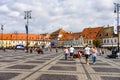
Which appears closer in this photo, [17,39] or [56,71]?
[56,71]

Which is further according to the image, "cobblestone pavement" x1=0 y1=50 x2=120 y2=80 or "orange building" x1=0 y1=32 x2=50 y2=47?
"orange building" x1=0 y1=32 x2=50 y2=47

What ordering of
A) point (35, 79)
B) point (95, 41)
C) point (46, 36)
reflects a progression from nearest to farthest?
point (35, 79) < point (95, 41) < point (46, 36)

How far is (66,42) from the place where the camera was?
16562cm

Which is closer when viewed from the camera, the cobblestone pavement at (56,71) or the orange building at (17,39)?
the cobblestone pavement at (56,71)

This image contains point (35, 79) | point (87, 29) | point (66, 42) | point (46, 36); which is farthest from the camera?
point (46, 36)

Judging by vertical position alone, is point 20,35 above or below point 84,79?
above

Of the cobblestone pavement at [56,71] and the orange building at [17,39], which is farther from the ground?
the orange building at [17,39]

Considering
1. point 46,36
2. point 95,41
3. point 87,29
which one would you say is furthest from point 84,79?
point 46,36

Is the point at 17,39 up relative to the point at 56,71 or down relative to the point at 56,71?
up

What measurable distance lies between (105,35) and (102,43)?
14.0 ft

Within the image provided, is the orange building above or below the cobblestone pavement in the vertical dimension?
above

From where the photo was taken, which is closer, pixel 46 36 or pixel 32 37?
pixel 32 37

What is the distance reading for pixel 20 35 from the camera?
175875mm

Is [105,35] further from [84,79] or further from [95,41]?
[84,79]
